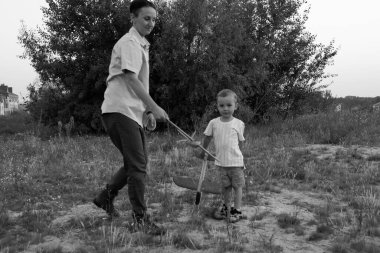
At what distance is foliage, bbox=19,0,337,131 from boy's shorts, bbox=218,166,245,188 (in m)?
11.0

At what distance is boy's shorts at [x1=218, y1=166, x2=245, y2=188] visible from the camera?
421 cm

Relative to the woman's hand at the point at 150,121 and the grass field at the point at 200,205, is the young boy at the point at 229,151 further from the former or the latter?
the woman's hand at the point at 150,121

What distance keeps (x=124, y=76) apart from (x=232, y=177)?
157 cm

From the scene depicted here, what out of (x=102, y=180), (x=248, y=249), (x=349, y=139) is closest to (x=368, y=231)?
(x=248, y=249)

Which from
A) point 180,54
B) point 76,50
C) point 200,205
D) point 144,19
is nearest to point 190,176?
point 200,205

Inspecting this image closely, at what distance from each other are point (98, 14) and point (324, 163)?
42.0ft

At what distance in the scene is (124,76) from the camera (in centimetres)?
363

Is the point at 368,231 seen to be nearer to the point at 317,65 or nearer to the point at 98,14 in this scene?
the point at 98,14

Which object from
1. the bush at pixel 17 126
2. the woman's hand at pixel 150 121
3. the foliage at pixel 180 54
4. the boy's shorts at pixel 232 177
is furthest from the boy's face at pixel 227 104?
the bush at pixel 17 126

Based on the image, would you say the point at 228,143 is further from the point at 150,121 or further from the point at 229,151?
the point at 150,121

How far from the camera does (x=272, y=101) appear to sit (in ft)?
64.6

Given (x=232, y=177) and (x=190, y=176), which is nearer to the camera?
(x=232, y=177)

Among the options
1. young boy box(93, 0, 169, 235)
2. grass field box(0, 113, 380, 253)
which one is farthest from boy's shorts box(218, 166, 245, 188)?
young boy box(93, 0, 169, 235)

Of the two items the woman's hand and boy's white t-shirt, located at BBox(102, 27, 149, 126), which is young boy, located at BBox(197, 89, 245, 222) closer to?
the woman's hand
